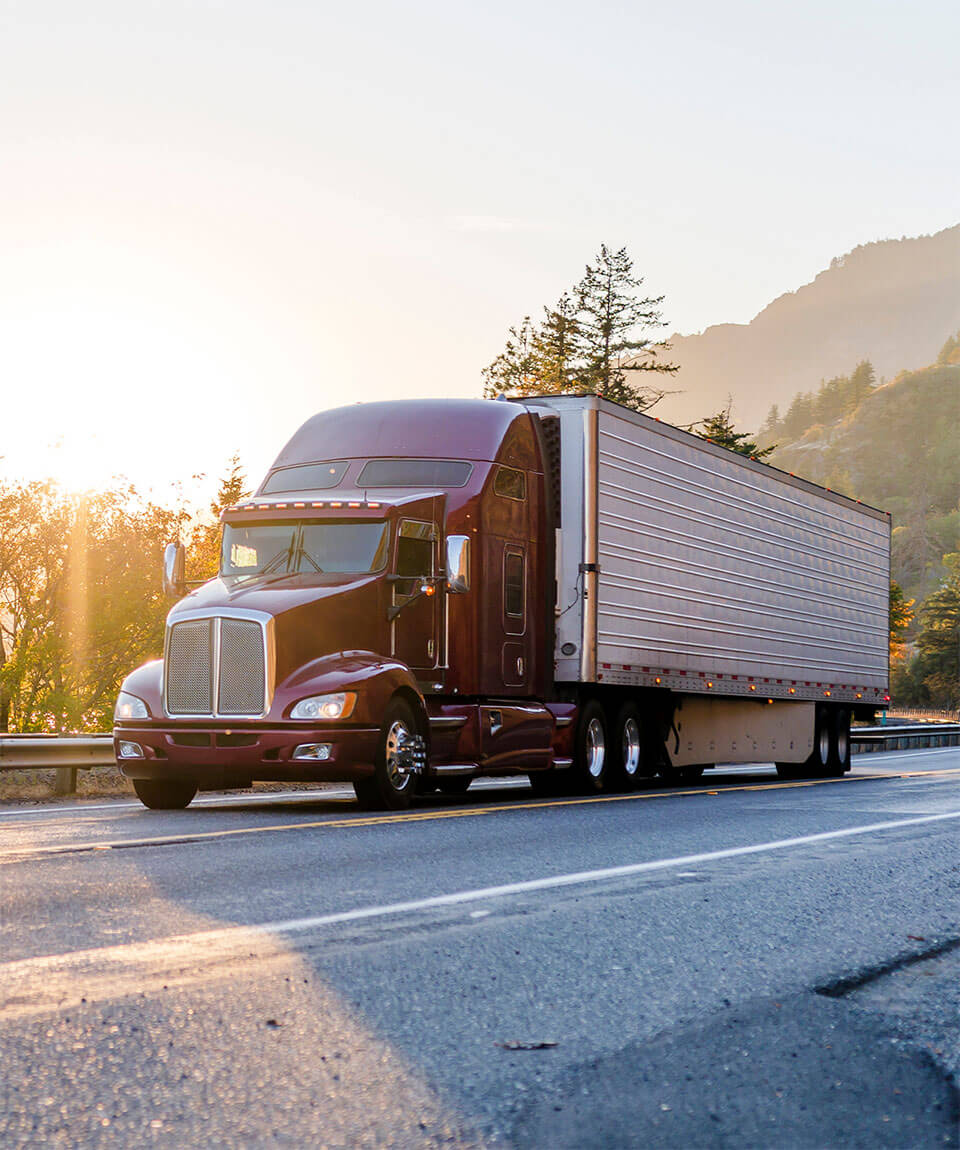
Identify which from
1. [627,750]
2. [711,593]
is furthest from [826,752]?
[627,750]

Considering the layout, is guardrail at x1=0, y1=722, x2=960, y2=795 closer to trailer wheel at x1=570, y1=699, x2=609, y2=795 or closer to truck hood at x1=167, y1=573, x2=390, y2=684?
truck hood at x1=167, y1=573, x2=390, y2=684

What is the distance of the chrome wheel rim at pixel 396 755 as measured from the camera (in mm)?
13023

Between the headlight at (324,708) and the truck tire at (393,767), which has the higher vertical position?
the headlight at (324,708)

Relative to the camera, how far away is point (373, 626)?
1345cm

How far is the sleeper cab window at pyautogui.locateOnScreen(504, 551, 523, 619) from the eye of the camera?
15.5 m

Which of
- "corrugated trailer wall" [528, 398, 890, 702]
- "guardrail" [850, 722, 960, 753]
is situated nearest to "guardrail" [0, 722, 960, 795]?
"corrugated trailer wall" [528, 398, 890, 702]

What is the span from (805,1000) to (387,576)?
29.0 ft

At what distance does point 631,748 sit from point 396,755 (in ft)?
17.8

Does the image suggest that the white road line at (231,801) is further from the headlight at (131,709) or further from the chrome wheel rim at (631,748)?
the chrome wheel rim at (631,748)

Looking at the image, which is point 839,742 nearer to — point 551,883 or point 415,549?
point 415,549

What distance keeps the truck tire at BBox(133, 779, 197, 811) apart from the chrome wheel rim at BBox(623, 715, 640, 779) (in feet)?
19.5

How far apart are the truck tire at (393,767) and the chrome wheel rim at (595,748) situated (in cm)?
370

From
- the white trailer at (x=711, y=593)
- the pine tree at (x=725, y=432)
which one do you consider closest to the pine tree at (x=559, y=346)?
the pine tree at (x=725, y=432)

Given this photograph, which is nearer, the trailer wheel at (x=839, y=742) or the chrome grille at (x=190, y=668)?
the chrome grille at (x=190, y=668)
